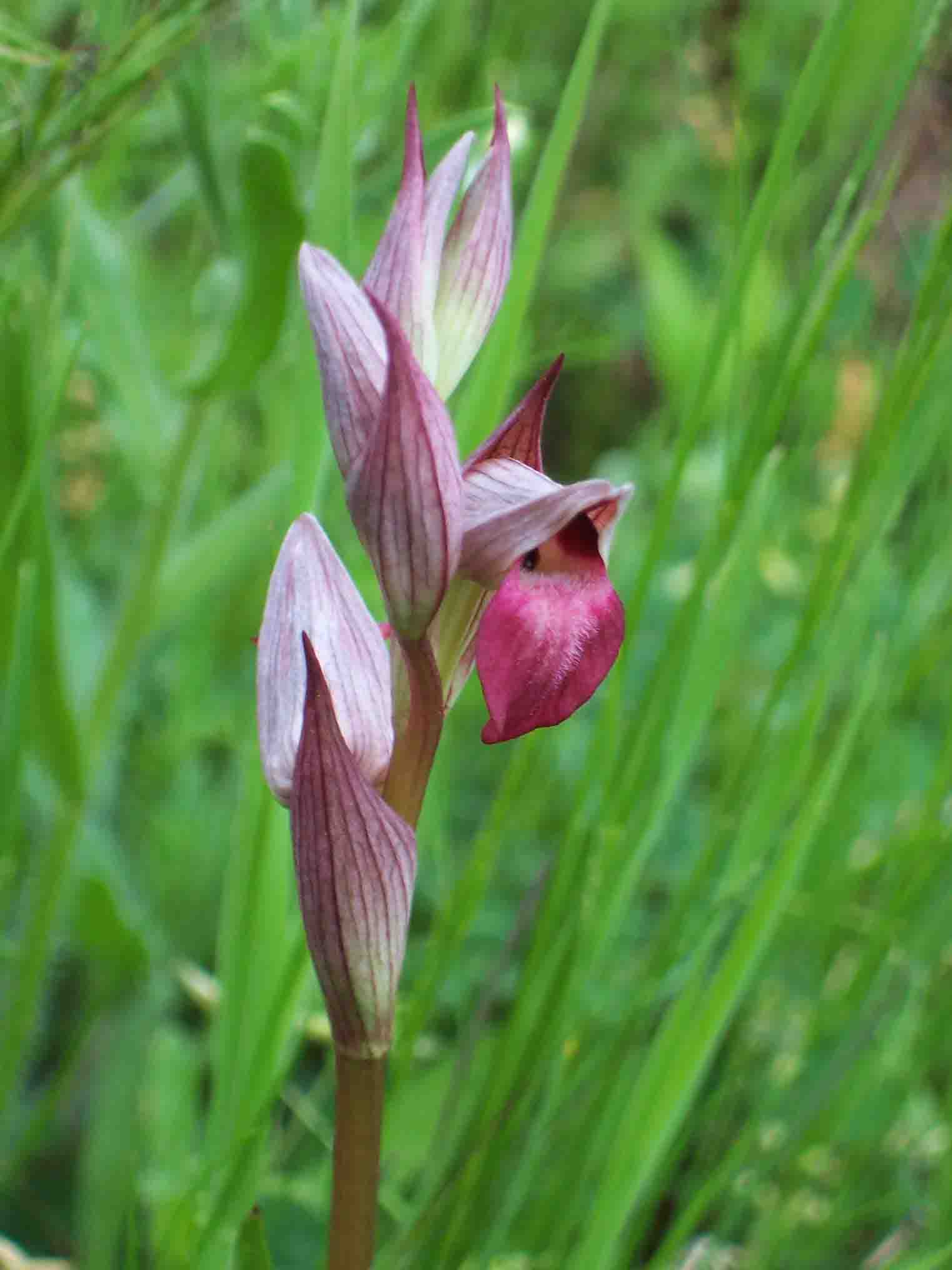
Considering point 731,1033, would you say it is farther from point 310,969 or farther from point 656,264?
point 656,264

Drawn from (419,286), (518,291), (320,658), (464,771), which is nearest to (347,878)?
(320,658)

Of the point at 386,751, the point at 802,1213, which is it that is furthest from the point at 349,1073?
the point at 802,1213

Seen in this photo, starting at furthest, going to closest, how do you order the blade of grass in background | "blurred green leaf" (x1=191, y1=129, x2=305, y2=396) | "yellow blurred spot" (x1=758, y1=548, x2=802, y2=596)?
"yellow blurred spot" (x1=758, y1=548, x2=802, y2=596), "blurred green leaf" (x1=191, y1=129, x2=305, y2=396), the blade of grass in background

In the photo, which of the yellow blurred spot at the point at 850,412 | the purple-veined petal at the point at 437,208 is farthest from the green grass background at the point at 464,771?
the yellow blurred spot at the point at 850,412

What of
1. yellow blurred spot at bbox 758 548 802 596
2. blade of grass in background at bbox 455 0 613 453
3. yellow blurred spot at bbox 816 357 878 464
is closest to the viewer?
blade of grass in background at bbox 455 0 613 453

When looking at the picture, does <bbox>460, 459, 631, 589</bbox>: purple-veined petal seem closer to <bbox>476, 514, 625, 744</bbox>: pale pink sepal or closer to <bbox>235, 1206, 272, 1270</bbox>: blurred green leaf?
<bbox>476, 514, 625, 744</bbox>: pale pink sepal

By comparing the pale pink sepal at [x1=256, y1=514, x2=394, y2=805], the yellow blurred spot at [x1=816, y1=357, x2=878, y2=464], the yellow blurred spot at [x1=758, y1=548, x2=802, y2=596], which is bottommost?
the pale pink sepal at [x1=256, y1=514, x2=394, y2=805]

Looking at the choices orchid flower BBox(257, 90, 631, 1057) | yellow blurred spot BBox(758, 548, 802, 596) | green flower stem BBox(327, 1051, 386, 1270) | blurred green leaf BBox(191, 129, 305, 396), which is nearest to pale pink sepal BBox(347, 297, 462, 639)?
orchid flower BBox(257, 90, 631, 1057)
